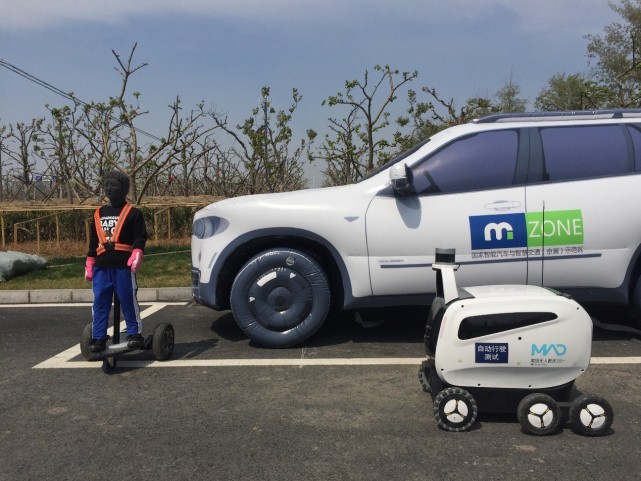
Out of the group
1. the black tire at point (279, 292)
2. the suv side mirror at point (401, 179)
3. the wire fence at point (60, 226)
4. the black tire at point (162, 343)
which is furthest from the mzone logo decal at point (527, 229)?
the wire fence at point (60, 226)

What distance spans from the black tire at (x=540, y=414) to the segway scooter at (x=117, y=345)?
2.63 meters

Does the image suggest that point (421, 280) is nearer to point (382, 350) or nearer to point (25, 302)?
point (382, 350)

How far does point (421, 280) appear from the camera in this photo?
176 inches

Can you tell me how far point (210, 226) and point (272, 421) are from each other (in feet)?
6.59

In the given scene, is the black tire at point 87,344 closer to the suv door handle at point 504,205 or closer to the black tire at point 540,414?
the black tire at point 540,414

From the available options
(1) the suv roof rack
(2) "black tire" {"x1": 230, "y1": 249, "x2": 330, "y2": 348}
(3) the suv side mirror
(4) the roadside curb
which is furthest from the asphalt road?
(4) the roadside curb

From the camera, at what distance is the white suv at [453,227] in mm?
4406

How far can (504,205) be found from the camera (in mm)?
4406

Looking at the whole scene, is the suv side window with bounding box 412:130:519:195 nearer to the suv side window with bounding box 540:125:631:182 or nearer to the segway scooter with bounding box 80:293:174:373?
the suv side window with bounding box 540:125:631:182

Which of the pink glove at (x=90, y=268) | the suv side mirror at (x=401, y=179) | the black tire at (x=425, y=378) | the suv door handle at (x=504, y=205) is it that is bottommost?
the black tire at (x=425, y=378)

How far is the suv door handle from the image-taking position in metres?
4.40

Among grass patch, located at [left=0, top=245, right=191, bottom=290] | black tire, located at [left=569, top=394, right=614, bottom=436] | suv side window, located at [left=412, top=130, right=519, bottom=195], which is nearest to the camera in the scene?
black tire, located at [left=569, top=394, right=614, bottom=436]

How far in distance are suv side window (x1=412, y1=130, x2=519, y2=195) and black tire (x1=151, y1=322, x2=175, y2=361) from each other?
2.21 meters

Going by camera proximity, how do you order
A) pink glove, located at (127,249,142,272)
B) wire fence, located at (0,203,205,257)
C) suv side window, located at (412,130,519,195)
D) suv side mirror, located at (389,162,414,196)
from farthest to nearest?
wire fence, located at (0,203,205,257), suv side window, located at (412,130,519,195), suv side mirror, located at (389,162,414,196), pink glove, located at (127,249,142,272)
